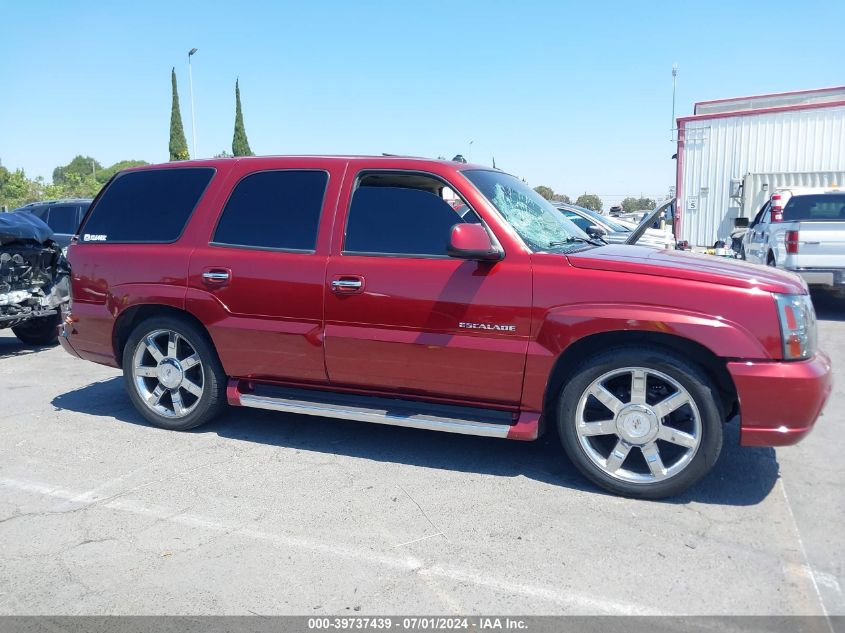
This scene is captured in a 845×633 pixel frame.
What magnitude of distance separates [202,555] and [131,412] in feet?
8.82

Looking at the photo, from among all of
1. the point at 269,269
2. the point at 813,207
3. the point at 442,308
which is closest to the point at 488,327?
the point at 442,308

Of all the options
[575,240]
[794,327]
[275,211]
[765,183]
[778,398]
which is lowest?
[778,398]

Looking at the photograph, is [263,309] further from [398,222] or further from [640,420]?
[640,420]

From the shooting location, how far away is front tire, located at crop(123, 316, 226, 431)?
5.02 meters

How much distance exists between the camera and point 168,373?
5172 mm

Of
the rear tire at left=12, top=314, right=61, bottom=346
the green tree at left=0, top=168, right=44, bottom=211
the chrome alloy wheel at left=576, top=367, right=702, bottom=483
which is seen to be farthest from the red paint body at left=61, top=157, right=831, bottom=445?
the green tree at left=0, top=168, right=44, bottom=211

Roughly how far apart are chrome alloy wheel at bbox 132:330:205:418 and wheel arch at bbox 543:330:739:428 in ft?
8.24

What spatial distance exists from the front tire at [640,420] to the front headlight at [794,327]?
17.3 inches

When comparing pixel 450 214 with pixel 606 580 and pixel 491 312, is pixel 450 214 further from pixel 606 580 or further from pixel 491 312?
pixel 606 580

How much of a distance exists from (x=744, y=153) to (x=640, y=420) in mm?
15612

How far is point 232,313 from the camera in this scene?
15.8ft

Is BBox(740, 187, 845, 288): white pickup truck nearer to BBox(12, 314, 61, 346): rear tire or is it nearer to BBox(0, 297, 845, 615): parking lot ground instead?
BBox(0, 297, 845, 615): parking lot ground

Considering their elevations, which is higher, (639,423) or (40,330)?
(639,423)

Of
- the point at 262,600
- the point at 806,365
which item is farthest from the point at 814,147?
the point at 262,600
